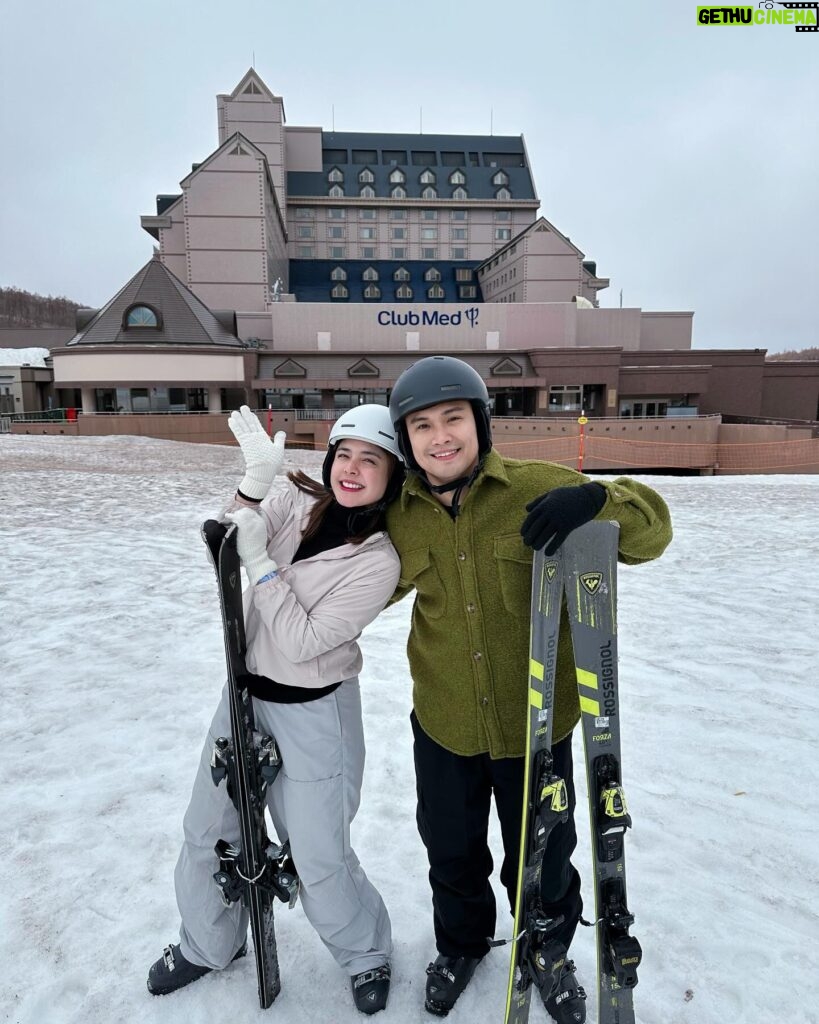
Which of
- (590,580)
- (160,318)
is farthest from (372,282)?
(590,580)

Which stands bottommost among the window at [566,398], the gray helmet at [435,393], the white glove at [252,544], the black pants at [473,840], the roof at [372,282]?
the black pants at [473,840]

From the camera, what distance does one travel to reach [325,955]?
2.56 m

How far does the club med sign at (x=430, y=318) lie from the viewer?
113 ft

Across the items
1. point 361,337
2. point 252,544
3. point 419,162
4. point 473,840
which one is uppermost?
point 419,162

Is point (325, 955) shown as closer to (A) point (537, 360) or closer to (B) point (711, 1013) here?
(B) point (711, 1013)

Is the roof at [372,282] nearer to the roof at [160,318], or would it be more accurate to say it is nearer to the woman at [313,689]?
the roof at [160,318]

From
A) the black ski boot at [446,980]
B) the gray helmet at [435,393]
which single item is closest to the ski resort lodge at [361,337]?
the gray helmet at [435,393]

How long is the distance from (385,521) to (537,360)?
33.4 m

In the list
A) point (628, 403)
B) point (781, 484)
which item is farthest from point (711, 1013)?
point (628, 403)

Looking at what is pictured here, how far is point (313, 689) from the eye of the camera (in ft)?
7.24

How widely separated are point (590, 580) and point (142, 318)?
32088 millimetres

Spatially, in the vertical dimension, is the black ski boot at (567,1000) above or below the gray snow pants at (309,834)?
below

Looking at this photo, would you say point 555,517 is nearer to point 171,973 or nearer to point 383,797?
point 171,973

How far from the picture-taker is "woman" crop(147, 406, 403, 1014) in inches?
82.7
